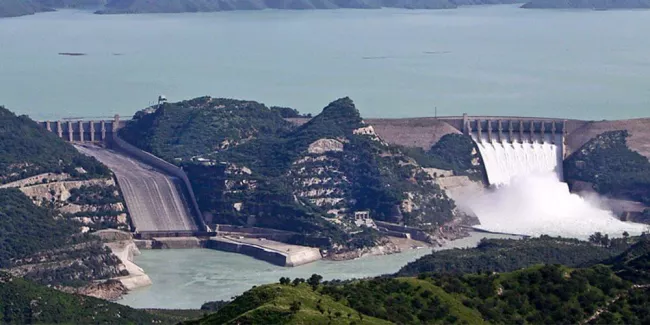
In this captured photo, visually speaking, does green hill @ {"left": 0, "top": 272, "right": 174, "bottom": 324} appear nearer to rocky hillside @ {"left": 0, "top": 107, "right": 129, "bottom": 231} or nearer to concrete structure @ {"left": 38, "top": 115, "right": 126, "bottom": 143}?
rocky hillside @ {"left": 0, "top": 107, "right": 129, "bottom": 231}

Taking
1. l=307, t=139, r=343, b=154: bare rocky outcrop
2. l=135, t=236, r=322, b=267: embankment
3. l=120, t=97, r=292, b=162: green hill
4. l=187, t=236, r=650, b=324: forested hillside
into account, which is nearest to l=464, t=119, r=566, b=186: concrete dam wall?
l=307, t=139, r=343, b=154: bare rocky outcrop

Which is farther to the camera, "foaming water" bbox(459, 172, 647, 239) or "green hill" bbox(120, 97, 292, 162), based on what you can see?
"green hill" bbox(120, 97, 292, 162)

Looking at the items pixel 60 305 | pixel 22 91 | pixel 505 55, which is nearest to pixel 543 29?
pixel 505 55

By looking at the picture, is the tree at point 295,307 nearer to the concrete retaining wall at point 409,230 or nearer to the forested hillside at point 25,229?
the forested hillside at point 25,229

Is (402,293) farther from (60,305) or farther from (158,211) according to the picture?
(158,211)

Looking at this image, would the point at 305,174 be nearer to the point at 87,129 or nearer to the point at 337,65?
the point at 87,129

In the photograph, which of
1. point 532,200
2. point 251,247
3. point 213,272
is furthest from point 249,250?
point 532,200
